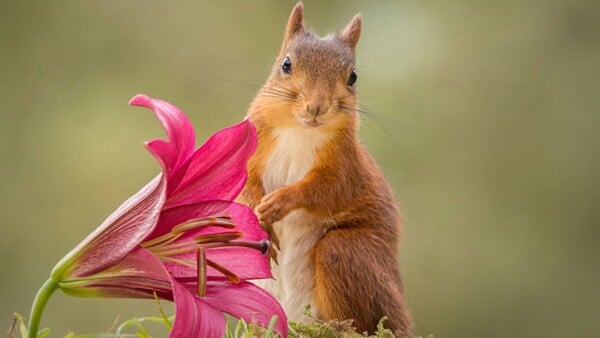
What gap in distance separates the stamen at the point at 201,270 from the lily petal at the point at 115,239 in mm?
58

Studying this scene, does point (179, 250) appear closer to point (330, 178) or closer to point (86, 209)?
point (330, 178)

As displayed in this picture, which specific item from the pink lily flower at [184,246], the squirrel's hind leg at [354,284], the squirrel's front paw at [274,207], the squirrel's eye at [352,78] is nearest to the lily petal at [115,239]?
the pink lily flower at [184,246]

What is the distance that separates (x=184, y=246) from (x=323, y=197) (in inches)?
24.9

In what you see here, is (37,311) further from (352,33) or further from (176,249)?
(352,33)

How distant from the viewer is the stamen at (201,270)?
92cm

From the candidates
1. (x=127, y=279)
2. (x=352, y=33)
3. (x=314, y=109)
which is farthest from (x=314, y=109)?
(x=127, y=279)

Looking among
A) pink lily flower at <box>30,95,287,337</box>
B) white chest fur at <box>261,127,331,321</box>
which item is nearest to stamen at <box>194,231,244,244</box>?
pink lily flower at <box>30,95,287,337</box>

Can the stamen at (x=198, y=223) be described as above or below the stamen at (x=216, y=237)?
above

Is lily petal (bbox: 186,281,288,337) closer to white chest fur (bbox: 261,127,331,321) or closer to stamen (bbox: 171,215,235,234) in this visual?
stamen (bbox: 171,215,235,234)

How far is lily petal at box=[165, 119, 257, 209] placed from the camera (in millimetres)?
977

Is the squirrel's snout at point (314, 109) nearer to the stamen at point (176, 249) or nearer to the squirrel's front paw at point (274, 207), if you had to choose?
the squirrel's front paw at point (274, 207)

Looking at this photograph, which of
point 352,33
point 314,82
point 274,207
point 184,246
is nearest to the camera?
point 184,246

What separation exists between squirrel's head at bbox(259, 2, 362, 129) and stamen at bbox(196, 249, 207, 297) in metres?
0.64

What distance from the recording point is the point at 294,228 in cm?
163
